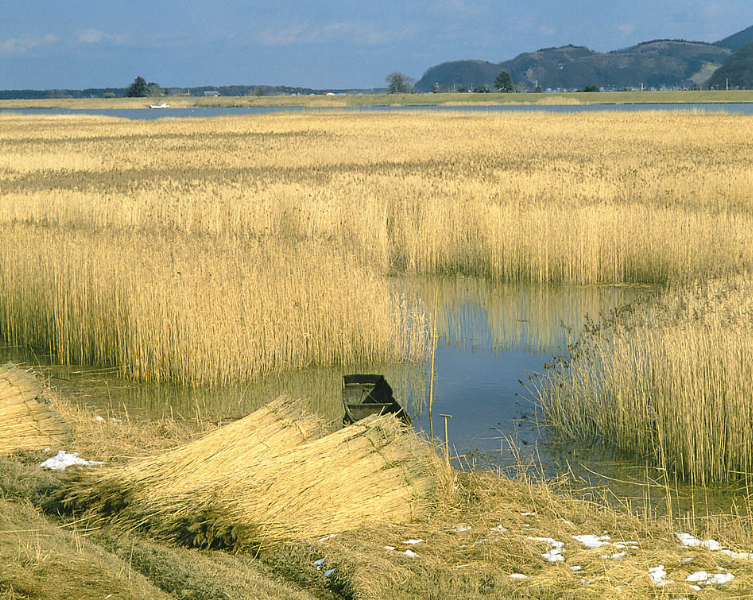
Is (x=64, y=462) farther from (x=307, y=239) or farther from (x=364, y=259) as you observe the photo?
(x=364, y=259)

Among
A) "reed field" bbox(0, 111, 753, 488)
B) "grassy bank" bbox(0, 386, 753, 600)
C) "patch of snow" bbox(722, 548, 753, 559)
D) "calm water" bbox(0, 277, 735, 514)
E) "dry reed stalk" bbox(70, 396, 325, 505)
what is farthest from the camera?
"reed field" bbox(0, 111, 753, 488)

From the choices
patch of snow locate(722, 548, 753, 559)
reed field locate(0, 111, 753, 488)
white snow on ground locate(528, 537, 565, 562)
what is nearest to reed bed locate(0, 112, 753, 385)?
reed field locate(0, 111, 753, 488)

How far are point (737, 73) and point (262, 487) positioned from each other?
20818 centimetres

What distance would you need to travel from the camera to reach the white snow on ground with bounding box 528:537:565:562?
454 centimetres

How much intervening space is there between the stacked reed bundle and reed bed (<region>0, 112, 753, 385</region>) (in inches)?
151

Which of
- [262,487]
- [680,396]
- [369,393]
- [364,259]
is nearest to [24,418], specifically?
[262,487]

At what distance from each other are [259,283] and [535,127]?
3457 centimetres

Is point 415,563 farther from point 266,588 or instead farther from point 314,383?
point 314,383

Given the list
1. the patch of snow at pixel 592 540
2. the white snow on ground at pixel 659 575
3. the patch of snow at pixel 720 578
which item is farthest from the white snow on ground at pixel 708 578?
the patch of snow at pixel 592 540

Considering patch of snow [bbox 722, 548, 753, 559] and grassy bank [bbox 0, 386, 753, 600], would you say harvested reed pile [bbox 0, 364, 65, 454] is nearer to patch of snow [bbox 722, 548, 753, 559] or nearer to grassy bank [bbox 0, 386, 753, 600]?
grassy bank [bbox 0, 386, 753, 600]

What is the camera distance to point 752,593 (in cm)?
407

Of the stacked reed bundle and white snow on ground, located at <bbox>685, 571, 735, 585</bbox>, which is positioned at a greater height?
the stacked reed bundle

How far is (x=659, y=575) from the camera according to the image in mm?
4320

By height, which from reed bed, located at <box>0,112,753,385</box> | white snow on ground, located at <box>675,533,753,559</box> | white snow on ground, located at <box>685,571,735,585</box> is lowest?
white snow on ground, located at <box>675,533,753,559</box>
